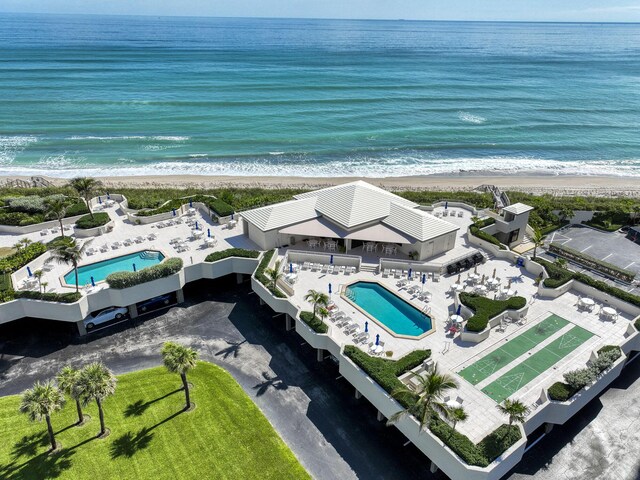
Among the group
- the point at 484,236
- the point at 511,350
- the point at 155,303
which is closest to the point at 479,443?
the point at 511,350

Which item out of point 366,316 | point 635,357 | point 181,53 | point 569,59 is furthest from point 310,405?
point 569,59

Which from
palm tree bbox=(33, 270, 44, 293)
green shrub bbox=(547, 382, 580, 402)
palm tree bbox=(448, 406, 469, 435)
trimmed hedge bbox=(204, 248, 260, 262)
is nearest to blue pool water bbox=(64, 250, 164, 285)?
palm tree bbox=(33, 270, 44, 293)

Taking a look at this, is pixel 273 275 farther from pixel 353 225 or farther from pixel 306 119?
pixel 306 119

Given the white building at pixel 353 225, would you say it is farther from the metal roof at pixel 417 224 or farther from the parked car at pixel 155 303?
the parked car at pixel 155 303

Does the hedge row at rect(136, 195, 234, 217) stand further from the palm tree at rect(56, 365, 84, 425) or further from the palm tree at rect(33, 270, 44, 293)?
the palm tree at rect(56, 365, 84, 425)

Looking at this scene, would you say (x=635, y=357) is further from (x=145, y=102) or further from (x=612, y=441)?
(x=145, y=102)
